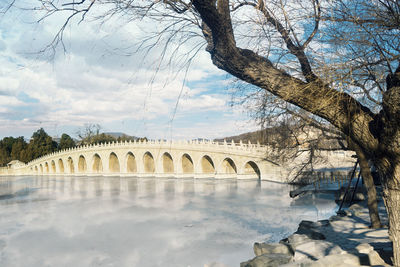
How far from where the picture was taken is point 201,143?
115 ft

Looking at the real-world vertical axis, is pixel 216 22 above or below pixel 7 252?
above

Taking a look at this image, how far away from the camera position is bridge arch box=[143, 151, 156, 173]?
45.8 metres

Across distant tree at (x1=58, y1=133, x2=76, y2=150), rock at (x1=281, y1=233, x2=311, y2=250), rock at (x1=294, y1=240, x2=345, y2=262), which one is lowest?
rock at (x1=281, y1=233, x2=311, y2=250)

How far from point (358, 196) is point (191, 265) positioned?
750 centimetres

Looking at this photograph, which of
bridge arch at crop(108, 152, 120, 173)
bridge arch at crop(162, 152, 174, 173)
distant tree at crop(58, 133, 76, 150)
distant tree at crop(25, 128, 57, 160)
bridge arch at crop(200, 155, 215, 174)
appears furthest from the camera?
distant tree at crop(58, 133, 76, 150)

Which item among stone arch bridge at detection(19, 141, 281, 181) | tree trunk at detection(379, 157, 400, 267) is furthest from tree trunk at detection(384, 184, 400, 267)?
stone arch bridge at detection(19, 141, 281, 181)

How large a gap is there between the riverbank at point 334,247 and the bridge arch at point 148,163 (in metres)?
38.1

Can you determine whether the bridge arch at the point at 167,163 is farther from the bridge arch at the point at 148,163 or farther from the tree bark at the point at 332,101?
the tree bark at the point at 332,101

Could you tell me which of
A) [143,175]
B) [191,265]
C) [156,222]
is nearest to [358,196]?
[191,265]

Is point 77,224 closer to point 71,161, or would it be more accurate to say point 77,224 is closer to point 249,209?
point 249,209

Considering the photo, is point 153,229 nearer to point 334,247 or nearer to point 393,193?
point 334,247

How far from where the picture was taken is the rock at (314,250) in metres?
5.41

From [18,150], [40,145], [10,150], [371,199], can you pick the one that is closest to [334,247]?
[371,199]

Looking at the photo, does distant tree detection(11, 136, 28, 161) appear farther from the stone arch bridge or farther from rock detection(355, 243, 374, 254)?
rock detection(355, 243, 374, 254)
